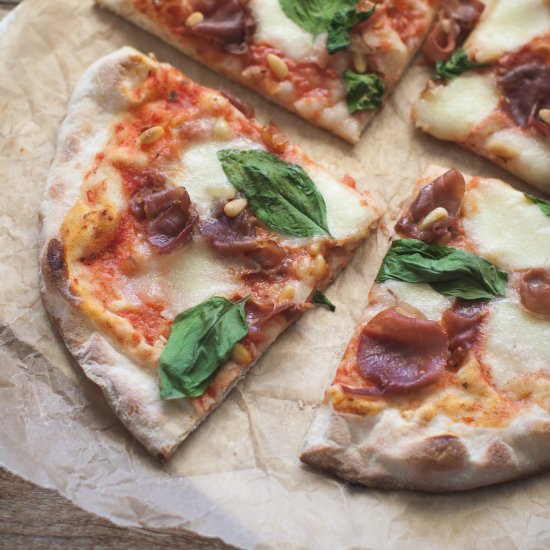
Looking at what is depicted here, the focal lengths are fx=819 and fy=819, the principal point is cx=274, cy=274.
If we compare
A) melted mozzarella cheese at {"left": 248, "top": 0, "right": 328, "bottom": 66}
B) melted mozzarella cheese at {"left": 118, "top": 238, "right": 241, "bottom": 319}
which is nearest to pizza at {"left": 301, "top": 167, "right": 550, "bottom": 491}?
melted mozzarella cheese at {"left": 118, "top": 238, "right": 241, "bottom": 319}

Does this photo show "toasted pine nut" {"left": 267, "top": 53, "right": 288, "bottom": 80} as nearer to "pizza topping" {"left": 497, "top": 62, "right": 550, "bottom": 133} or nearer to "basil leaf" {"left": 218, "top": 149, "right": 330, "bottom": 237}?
"basil leaf" {"left": 218, "top": 149, "right": 330, "bottom": 237}

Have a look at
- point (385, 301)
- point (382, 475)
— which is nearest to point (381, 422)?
point (382, 475)

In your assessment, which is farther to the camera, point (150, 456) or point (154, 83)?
point (154, 83)

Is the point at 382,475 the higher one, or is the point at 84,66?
the point at 84,66

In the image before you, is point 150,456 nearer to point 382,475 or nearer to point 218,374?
point 218,374

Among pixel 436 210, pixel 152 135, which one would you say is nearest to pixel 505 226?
pixel 436 210

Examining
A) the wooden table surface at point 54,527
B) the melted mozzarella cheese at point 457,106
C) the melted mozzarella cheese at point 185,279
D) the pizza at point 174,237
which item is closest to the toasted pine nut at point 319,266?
the pizza at point 174,237
